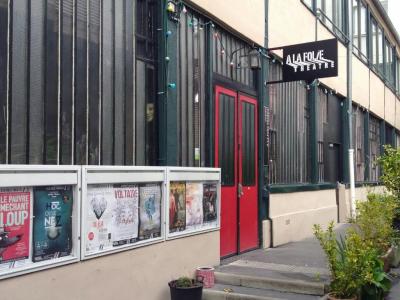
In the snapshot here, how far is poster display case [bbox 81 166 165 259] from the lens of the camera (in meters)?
5.36

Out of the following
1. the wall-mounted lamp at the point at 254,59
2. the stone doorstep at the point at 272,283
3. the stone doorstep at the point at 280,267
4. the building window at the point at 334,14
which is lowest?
the stone doorstep at the point at 272,283

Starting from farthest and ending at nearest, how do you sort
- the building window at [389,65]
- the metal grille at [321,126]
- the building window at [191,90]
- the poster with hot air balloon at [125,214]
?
the building window at [389,65], the metal grille at [321,126], the building window at [191,90], the poster with hot air balloon at [125,214]

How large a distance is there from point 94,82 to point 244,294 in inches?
129

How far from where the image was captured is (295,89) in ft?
41.6

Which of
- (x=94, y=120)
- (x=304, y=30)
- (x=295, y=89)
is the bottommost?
(x=94, y=120)

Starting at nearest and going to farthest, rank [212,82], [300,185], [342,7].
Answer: [212,82], [300,185], [342,7]

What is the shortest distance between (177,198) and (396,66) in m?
24.7

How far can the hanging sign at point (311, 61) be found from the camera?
31.2 ft

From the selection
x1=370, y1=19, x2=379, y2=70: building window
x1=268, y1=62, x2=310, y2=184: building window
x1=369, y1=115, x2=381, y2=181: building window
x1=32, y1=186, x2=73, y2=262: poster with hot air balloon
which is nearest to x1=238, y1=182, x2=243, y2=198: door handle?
x1=268, y1=62, x2=310, y2=184: building window

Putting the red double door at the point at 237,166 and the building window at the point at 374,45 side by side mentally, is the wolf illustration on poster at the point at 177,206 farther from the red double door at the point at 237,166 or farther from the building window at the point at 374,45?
the building window at the point at 374,45

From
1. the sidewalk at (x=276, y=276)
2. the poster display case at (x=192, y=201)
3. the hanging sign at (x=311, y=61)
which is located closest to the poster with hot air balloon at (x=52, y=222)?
the poster display case at (x=192, y=201)

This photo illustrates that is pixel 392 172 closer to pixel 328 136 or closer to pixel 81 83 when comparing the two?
pixel 328 136

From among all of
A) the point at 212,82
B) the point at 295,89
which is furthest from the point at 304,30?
the point at 212,82

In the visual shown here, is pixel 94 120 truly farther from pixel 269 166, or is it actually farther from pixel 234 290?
pixel 269 166
